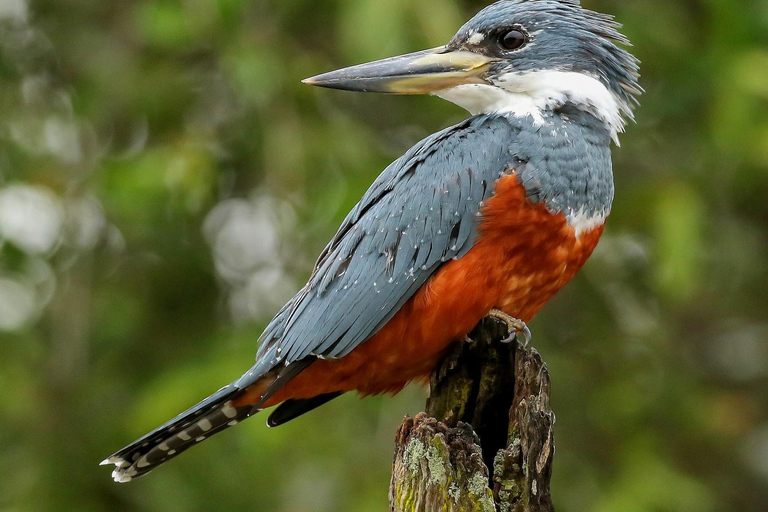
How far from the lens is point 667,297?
18.5 ft

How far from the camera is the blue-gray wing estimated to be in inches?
132

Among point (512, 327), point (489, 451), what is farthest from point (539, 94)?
point (489, 451)

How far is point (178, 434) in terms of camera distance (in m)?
3.71

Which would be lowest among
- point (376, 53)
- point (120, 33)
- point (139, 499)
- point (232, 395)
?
point (232, 395)

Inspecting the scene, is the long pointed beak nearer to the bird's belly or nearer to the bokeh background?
the bird's belly

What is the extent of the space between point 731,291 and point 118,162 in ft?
13.5

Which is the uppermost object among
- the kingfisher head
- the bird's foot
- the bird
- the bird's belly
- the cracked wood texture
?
the kingfisher head

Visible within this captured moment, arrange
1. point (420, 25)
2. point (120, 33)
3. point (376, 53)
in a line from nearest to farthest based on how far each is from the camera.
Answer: point (376, 53)
point (420, 25)
point (120, 33)

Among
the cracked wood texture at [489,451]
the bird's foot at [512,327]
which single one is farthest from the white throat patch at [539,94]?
the cracked wood texture at [489,451]

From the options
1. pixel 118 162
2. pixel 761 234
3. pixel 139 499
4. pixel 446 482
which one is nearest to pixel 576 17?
pixel 446 482

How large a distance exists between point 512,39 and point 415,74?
409 mm

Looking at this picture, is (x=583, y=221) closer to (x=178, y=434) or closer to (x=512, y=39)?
(x=512, y=39)

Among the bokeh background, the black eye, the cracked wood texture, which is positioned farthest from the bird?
the bokeh background

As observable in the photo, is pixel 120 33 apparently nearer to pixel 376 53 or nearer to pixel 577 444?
pixel 376 53
